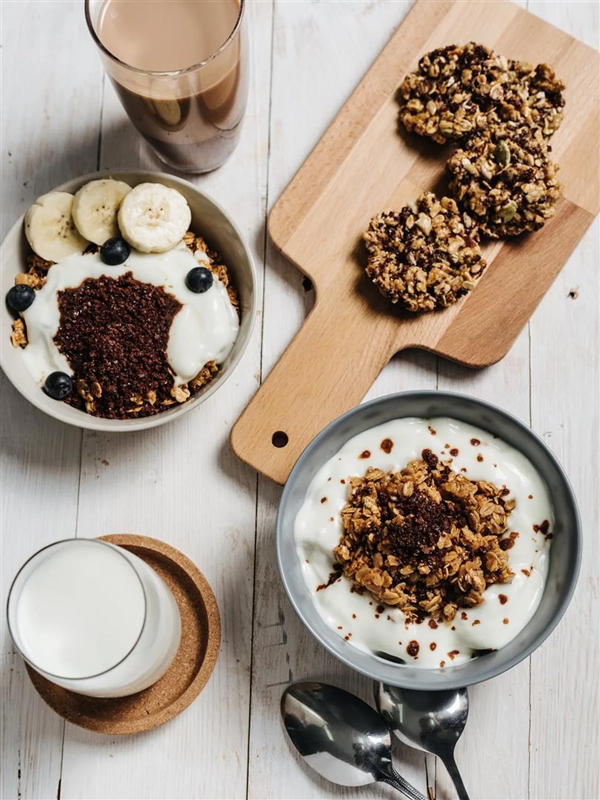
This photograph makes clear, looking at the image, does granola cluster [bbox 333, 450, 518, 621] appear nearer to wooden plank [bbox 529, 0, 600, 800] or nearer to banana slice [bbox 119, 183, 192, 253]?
wooden plank [bbox 529, 0, 600, 800]

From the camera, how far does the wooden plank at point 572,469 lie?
1.38 meters

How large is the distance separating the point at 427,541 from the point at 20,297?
0.80 meters

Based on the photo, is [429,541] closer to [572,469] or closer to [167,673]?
[572,469]

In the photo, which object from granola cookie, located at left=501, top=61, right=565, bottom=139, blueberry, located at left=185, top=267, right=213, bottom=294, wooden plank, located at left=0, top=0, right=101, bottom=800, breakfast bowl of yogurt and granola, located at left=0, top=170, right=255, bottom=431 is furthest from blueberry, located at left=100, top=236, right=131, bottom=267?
granola cookie, located at left=501, top=61, right=565, bottom=139

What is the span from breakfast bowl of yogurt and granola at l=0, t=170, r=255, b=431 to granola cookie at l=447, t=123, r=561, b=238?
0.42 meters

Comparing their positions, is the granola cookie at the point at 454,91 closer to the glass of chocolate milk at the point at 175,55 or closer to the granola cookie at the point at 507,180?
the granola cookie at the point at 507,180

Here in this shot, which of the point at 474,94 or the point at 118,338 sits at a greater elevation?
the point at 474,94

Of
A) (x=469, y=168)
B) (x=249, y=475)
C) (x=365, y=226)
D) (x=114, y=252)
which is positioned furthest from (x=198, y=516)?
(x=469, y=168)

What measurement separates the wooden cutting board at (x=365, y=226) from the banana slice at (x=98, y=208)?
294mm

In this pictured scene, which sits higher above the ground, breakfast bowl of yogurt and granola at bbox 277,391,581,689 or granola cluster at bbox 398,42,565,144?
granola cluster at bbox 398,42,565,144

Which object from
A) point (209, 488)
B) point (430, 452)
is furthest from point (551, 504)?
point (209, 488)

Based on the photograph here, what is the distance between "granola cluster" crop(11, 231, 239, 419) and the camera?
4.27 ft

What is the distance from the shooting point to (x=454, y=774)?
4.31 feet

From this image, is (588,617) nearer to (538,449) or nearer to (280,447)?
(538,449)
